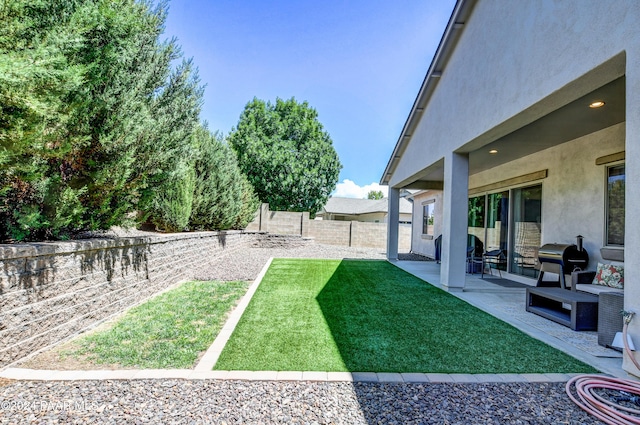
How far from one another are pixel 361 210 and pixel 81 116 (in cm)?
3073

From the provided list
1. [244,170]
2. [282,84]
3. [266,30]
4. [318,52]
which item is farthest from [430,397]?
[282,84]

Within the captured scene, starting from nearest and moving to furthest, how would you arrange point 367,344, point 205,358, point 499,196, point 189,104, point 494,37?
1. point 205,358
2. point 367,344
3. point 494,37
4. point 189,104
5. point 499,196

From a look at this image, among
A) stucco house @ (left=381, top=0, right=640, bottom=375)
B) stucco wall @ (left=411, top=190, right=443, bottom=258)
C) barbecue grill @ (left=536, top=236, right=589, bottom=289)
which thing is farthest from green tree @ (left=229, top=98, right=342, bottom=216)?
barbecue grill @ (left=536, top=236, right=589, bottom=289)

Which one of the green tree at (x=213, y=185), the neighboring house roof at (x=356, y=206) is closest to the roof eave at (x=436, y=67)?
the green tree at (x=213, y=185)

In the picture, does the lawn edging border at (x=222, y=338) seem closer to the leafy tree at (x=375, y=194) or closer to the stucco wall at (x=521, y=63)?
A: the stucco wall at (x=521, y=63)

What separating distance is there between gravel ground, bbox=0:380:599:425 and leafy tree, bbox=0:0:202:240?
205 cm

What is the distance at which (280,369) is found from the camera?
311 cm

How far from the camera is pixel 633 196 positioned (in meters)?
3.00

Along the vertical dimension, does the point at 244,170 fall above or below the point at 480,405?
above

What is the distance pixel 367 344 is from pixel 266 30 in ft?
41.3

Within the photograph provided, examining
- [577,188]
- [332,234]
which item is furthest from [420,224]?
[577,188]

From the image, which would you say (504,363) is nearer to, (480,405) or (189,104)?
(480,405)

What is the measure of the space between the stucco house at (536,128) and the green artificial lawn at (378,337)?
3.37 feet

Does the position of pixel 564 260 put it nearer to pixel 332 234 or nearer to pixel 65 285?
pixel 65 285
